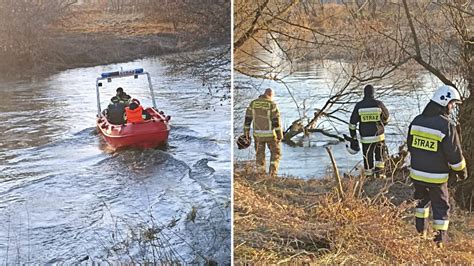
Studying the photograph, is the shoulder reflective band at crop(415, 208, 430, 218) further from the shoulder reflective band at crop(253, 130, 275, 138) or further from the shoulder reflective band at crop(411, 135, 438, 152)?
the shoulder reflective band at crop(253, 130, 275, 138)

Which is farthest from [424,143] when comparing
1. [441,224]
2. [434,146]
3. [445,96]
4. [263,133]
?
[263,133]

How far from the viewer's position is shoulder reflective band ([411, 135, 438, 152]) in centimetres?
416

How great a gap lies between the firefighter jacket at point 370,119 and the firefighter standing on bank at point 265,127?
1.99 feet

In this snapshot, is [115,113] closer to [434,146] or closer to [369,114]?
[369,114]

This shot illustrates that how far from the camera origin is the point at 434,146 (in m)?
4.16

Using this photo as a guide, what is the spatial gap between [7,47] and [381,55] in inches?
102

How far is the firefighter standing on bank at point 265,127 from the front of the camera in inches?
188

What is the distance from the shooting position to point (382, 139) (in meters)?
4.55

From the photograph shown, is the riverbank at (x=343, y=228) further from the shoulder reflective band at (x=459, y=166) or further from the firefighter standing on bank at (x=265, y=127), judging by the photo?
the shoulder reflective band at (x=459, y=166)

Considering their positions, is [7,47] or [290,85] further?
[290,85]

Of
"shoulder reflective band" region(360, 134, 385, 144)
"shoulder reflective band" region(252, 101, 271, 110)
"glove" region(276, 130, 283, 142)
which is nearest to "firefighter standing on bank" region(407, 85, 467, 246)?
"shoulder reflective band" region(360, 134, 385, 144)

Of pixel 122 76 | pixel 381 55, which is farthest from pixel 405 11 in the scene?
pixel 122 76

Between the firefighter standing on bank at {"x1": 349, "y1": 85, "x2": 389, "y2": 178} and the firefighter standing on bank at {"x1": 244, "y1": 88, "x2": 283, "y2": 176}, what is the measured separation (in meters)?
0.58

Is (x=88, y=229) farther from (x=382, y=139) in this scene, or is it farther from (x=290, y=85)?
(x=382, y=139)
